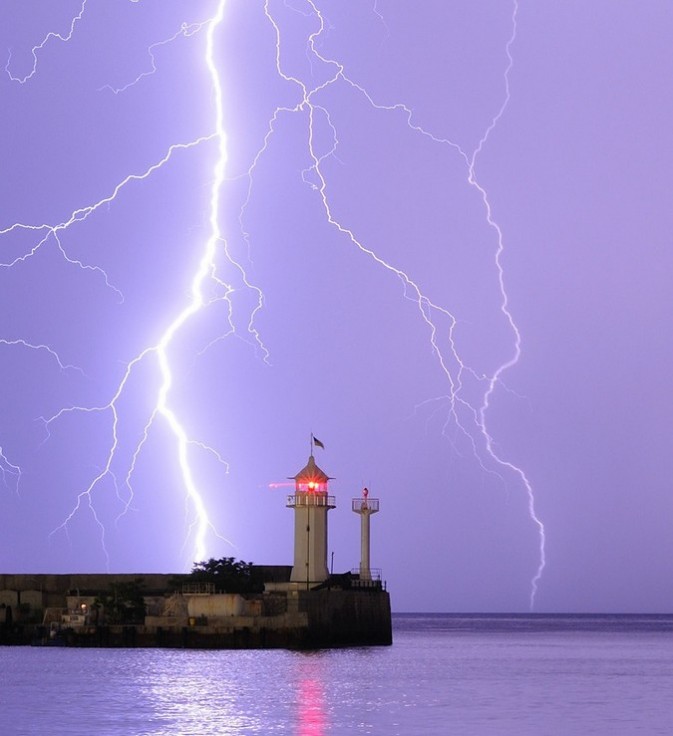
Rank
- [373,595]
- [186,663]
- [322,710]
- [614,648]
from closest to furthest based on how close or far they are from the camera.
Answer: [322,710] → [186,663] → [373,595] → [614,648]

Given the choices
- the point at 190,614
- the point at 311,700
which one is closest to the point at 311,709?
the point at 311,700

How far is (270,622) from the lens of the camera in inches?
2299

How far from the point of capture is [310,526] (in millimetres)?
61406

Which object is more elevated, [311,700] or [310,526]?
[310,526]

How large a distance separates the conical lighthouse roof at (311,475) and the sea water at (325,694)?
21.3ft

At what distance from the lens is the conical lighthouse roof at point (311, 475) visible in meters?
61.9

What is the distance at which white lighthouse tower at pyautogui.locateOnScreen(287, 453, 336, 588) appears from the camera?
200ft

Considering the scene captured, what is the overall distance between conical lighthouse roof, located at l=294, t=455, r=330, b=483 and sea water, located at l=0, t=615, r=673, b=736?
6500mm

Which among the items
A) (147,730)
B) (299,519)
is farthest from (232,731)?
(299,519)

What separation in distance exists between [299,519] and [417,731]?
26557 millimetres

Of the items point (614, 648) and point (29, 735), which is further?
point (614, 648)

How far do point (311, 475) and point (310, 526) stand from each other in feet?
6.54

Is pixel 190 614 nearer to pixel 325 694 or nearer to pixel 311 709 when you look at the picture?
pixel 325 694

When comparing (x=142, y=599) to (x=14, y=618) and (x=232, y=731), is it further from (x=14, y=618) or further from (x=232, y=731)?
(x=232, y=731)
